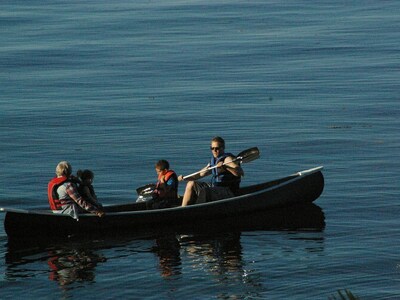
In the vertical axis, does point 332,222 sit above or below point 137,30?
below

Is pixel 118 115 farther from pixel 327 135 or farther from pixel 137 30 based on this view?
pixel 137 30

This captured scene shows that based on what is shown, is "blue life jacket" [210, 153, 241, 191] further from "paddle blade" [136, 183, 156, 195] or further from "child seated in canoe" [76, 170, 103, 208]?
"child seated in canoe" [76, 170, 103, 208]

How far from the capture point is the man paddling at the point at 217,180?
78.0 feet

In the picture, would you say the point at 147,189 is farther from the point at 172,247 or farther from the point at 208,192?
the point at 172,247

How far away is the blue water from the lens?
20.1 m

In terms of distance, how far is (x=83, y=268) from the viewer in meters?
20.8

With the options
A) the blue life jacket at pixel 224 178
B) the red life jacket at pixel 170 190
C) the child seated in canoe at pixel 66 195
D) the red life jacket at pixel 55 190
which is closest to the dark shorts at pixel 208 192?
the blue life jacket at pixel 224 178

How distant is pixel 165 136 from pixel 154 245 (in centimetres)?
993

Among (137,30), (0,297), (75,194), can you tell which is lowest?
(0,297)

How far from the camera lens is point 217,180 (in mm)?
24328

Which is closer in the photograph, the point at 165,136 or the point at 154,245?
the point at 154,245

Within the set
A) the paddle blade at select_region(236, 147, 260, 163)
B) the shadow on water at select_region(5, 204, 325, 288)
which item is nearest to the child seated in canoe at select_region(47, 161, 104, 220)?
the shadow on water at select_region(5, 204, 325, 288)

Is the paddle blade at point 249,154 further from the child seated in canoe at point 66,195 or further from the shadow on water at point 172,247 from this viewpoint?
the child seated in canoe at point 66,195

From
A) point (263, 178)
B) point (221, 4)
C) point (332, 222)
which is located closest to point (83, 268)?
point (332, 222)
